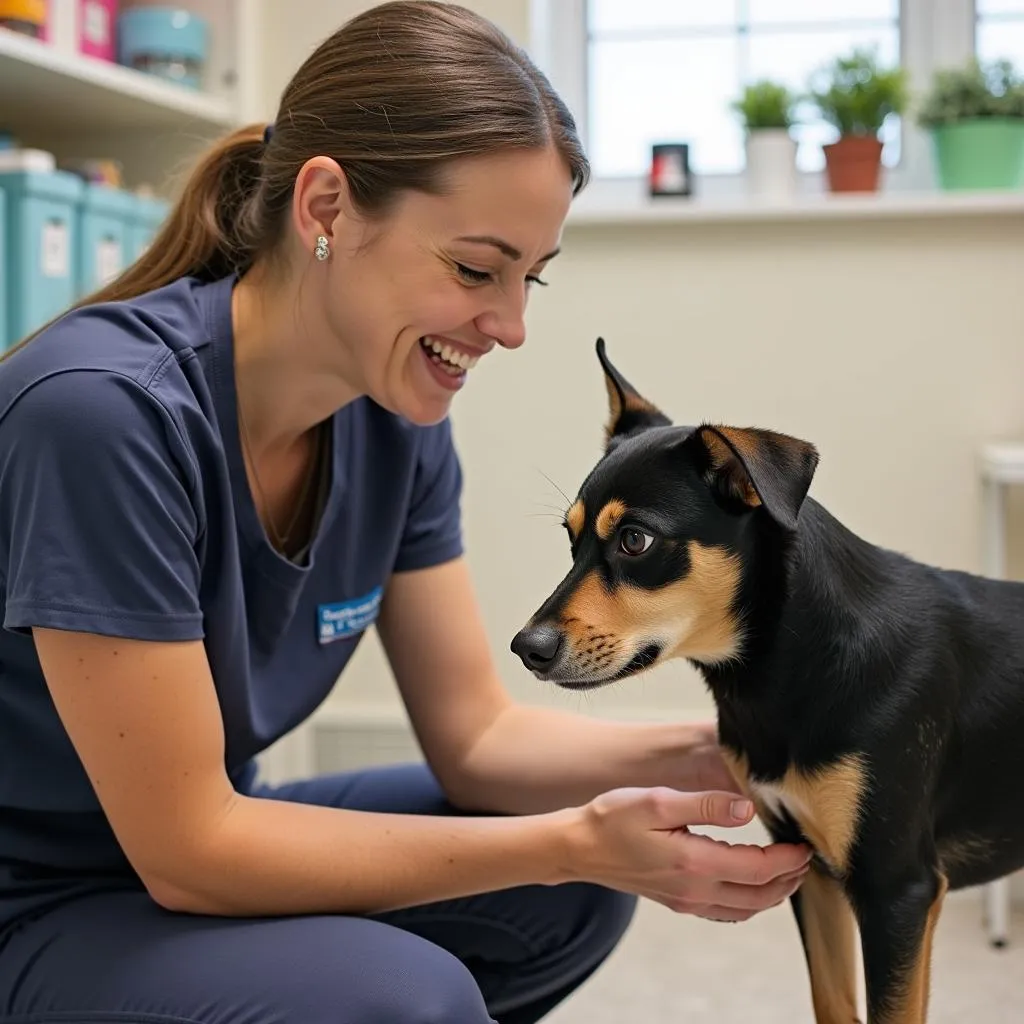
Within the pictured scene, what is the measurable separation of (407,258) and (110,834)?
1.98 feet

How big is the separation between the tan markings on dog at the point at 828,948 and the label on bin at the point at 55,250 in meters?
1.30

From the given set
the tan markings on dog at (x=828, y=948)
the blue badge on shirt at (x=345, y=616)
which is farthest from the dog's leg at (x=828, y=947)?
the blue badge on shirt at (x=345, y=616)

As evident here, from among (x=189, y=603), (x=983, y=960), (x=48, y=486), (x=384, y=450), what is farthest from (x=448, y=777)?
(x=983, y=960)

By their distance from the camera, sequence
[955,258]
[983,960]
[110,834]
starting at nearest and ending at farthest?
[110,834] → [983,960] → [955,258]

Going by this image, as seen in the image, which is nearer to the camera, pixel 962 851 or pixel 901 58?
pixel 962 851

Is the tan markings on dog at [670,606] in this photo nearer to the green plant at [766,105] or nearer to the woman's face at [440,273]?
the woman's face at [440,273]

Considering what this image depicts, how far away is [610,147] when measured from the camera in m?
2.75

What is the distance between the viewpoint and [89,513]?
1122 mm

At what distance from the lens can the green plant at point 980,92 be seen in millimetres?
2389

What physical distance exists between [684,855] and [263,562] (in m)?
0.47

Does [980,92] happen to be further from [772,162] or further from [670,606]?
[670,606]

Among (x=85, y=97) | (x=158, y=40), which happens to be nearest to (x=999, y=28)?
(x=158, y=40)

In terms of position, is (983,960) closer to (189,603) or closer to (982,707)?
(982,707)

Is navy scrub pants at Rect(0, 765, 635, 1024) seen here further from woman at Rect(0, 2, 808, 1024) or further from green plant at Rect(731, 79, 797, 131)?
green plant at Rect(731, 79, 797, 131)
